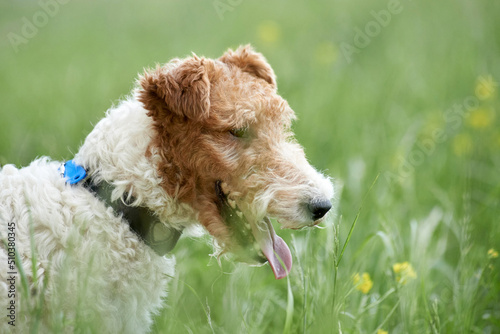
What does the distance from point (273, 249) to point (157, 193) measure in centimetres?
74

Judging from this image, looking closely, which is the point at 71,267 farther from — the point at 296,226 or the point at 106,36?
the point at 106,36

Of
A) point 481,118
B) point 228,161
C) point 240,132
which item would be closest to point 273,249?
point 228,161

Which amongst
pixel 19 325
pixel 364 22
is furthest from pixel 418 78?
pixel 19 325

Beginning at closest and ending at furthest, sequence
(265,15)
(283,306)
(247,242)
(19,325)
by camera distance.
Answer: (19,325)
(247,242)
(283,306)
(265,15)

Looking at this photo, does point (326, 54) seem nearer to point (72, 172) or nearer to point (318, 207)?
point (318, 207)

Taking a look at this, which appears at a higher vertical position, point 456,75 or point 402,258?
point 456,75

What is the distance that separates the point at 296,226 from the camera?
263cm

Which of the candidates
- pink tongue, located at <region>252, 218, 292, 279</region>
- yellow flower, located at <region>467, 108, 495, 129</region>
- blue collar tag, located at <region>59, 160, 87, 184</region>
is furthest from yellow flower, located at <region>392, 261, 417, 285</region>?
yellow flower, located at <region>467, 108, 495, 129</region>

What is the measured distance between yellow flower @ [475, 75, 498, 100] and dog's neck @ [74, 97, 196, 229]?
4.74 metres

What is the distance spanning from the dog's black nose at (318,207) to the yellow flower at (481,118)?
4.25 metres

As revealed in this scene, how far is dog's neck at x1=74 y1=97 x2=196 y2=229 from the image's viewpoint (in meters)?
2.70

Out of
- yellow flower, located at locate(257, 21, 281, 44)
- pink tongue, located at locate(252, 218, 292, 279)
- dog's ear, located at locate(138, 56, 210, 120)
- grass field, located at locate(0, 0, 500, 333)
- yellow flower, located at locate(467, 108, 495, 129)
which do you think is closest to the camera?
dog's ear, located at locate(138, 56, 210, 120)

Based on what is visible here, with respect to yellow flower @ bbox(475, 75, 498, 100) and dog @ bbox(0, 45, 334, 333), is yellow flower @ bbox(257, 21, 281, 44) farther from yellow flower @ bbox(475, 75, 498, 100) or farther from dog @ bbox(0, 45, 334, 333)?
dog @ bbox(0, 45, 334, 333)

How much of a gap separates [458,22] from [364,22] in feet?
5.40
